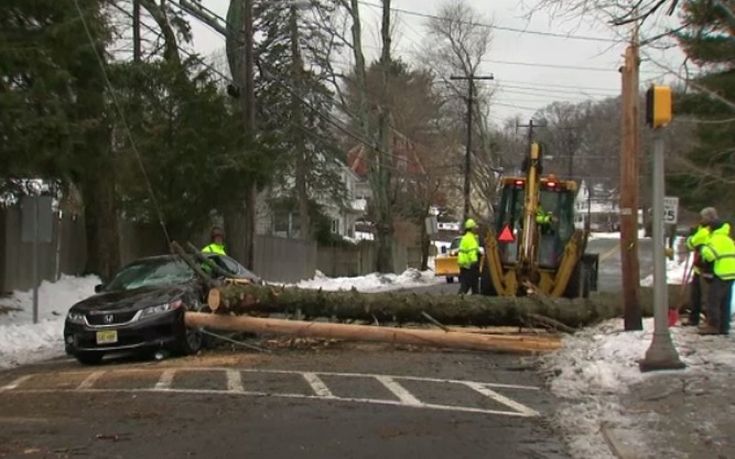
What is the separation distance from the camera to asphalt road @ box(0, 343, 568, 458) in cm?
Answer: 714

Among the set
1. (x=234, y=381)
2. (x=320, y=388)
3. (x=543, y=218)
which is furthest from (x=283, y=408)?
(x=543, y=218)

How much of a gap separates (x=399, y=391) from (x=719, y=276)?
511cm

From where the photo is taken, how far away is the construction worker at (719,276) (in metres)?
11.9

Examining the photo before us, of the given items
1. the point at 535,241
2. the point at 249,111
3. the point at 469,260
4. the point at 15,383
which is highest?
the point at 249,111

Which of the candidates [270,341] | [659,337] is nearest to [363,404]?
[659,337]

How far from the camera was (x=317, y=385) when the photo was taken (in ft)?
33.2

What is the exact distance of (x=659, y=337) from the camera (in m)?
9.67

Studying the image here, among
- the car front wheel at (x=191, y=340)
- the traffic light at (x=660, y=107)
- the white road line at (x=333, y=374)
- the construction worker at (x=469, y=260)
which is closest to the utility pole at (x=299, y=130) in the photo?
the construction worker at (x=469, y=260)

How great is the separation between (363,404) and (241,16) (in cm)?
2132

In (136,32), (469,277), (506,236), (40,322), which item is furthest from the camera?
(136,32)

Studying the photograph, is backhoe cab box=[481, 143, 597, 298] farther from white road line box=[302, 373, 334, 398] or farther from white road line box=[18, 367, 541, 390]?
white road line box=[302, 373, 334, 398]

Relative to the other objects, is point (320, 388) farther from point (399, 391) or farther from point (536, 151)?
point (536, 151)

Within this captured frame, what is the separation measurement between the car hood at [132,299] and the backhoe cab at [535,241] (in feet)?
26.4

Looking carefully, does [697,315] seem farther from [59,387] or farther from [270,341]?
[59,387]
